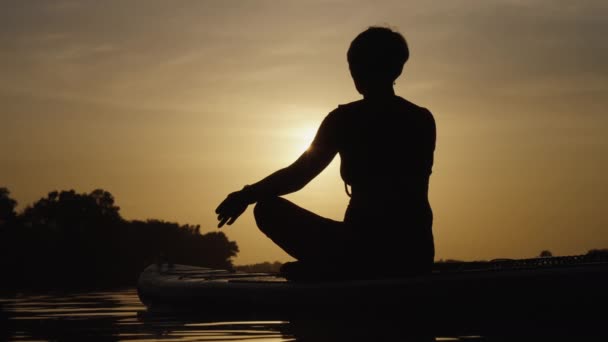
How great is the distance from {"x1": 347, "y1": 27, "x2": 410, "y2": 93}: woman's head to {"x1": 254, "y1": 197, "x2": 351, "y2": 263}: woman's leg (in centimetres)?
103

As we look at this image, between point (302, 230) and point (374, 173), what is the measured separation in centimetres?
76

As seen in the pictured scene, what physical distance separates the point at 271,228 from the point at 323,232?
44 cm

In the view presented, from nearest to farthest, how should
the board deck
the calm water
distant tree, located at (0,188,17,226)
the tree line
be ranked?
the calm water
the board deck
the tree line
distant tree, located at (0,188,17,226)

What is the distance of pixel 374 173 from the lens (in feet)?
21.7

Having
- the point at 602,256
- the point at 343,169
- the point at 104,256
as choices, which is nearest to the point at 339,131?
the point at 343,169

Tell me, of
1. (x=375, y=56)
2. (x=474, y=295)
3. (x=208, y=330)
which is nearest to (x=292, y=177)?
(x=375, y=56)

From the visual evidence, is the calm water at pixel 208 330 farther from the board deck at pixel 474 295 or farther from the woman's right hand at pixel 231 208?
the woman's right hand at pixel 231 208

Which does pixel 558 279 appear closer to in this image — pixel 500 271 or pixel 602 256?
pixel 500 271

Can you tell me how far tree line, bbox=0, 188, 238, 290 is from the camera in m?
63.3

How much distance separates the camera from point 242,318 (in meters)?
7.67

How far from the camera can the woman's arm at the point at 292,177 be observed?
22.2 ft

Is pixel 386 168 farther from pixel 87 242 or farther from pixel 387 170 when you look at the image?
pixel 87 242

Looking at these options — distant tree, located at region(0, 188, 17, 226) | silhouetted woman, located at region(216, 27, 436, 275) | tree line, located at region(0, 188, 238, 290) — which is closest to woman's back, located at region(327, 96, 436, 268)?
silhouetted woman, located at region(216, 27, 436, 275)

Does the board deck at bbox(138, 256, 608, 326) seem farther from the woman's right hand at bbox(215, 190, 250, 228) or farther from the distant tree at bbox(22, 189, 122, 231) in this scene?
the distant tree at bbox(22, 189, 122, 231)
